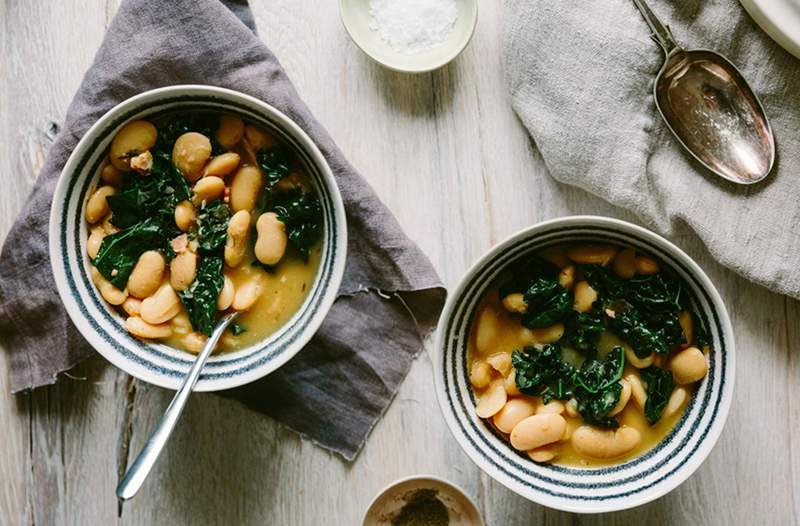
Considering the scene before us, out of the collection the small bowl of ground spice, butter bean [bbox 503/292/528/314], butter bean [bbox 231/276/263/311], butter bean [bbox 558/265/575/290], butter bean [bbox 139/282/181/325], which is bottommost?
the small bowl of ground spice

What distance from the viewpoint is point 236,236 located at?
1.47 metres

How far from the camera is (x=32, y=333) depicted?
1.63 meters

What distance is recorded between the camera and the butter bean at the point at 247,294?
1.49 m

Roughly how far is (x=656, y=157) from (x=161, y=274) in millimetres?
903

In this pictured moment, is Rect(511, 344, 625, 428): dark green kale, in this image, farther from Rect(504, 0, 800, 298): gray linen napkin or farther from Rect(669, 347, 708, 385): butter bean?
Rect(504, 0, 800, 298): gray linen napkin

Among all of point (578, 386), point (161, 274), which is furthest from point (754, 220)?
point (161, 274)

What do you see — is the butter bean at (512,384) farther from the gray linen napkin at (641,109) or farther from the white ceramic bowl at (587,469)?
the gray linen napkin at (641,109)

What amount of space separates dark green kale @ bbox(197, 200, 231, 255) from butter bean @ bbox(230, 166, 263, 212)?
2 centimetres

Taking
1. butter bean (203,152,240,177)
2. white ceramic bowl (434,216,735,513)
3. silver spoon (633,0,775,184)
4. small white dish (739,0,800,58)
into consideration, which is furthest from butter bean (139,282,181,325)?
small white dish (739,0,800,58)

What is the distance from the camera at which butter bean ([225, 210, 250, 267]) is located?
1469mm

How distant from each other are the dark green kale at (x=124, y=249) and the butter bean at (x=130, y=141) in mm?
113

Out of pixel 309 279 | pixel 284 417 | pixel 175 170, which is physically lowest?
pixel 284 417

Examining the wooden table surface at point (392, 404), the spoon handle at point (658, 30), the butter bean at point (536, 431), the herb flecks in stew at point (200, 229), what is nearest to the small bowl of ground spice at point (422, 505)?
the wooden table surface at point (392, 404)

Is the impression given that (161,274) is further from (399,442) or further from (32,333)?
(399,442)
